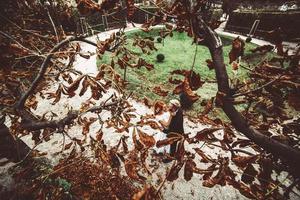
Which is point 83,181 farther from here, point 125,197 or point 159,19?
point 159,19

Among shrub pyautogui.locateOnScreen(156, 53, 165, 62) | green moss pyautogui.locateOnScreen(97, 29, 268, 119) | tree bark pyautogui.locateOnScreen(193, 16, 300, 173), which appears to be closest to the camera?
tree bark pyautogui.locateOnScreen(193, 16, 300, 173)

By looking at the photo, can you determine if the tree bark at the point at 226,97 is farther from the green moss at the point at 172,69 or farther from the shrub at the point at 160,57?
the shrub at the point at 160,57

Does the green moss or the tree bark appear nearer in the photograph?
the tree bark

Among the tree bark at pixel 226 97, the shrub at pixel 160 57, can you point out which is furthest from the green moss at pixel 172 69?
the tree bark at pixel 226 97

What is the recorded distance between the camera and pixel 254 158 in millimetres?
1444

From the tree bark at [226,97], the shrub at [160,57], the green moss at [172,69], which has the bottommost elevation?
the green moss at [172,69]

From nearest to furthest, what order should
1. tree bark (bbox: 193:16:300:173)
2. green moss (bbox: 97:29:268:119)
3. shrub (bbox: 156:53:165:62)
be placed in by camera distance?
tree bark (bbox: 193:16:300:173)
green moss (bbox: 97:29:268:119)
shrub (bbox: 156:53:165:62)

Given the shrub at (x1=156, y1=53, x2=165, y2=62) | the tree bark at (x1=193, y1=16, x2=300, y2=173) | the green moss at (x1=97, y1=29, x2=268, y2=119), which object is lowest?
the green moss at (x1=97, y1=29, x2=268, y2=119)

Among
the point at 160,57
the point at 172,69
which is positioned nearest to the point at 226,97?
the point at 172,69

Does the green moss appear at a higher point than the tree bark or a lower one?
lower

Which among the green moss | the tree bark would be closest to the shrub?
the green moss

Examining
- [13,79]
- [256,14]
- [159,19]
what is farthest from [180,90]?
[256,14]

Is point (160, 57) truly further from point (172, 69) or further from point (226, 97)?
point (226, 97)

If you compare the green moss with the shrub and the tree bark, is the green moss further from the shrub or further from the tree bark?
the tree bark
